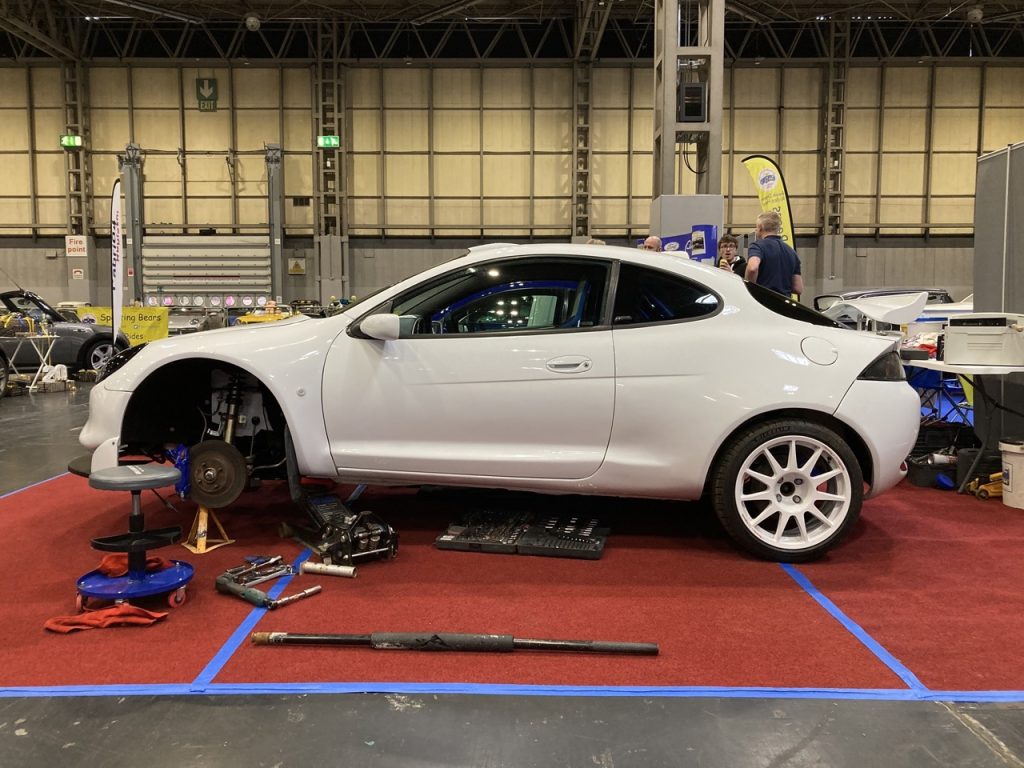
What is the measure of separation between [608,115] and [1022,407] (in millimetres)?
15050

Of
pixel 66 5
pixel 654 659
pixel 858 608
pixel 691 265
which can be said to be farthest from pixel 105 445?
pixel 66 5

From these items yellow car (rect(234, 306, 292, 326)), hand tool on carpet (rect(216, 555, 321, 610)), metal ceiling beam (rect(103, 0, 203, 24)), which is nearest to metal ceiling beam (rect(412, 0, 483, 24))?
metal ceiling beam (rect(103, 0, 203, 24))

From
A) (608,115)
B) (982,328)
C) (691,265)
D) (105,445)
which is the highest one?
(608,115)

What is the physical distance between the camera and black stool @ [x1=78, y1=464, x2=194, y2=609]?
8.63 ft

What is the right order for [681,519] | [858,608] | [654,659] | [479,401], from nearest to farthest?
[654,659]
[858,608]
[479,401]
[681,519]

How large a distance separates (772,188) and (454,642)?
9.37m

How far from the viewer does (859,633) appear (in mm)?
2537

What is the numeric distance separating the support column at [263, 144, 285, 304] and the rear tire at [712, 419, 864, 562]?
1507 cm

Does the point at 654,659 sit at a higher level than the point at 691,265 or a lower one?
lower

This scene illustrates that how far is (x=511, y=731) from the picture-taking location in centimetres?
193

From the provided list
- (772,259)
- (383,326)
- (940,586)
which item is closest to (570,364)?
(383,326)

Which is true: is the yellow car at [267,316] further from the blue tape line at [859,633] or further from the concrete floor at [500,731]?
the concrete floor at [500,731]

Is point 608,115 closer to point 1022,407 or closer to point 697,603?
point 1022,407

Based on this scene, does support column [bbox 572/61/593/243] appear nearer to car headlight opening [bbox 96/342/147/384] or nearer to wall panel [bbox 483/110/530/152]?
wall panel [bbox 483/110/530/152]
